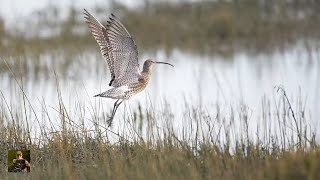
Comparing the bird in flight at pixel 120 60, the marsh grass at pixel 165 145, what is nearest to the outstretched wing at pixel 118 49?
the bird in flight at pixel 120 60

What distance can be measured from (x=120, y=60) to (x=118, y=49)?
0.10 meters

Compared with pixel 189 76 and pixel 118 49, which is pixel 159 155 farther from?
pixel 189 76

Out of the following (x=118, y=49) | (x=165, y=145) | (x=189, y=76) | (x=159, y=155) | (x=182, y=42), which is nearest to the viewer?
(x=159, y=155)

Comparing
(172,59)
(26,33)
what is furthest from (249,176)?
(26,33)

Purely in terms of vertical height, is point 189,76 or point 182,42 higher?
point 182,42

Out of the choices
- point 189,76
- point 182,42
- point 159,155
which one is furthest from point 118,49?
point 182,42

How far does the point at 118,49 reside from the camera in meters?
7.20

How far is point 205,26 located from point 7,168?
502 inches

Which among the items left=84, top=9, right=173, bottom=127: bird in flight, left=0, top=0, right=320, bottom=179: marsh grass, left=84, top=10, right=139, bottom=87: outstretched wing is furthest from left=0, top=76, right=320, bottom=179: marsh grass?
left=84, top=10, right=139, bottom=87: outstretched wing

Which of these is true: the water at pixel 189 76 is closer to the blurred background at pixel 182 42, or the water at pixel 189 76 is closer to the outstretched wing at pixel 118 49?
the blurred background at pixel 182 42

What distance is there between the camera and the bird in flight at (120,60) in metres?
7.15

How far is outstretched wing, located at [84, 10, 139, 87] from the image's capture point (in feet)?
23.4

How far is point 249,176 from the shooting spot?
5.31 metres

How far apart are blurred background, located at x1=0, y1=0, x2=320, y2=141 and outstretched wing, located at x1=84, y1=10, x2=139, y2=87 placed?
411 cm
